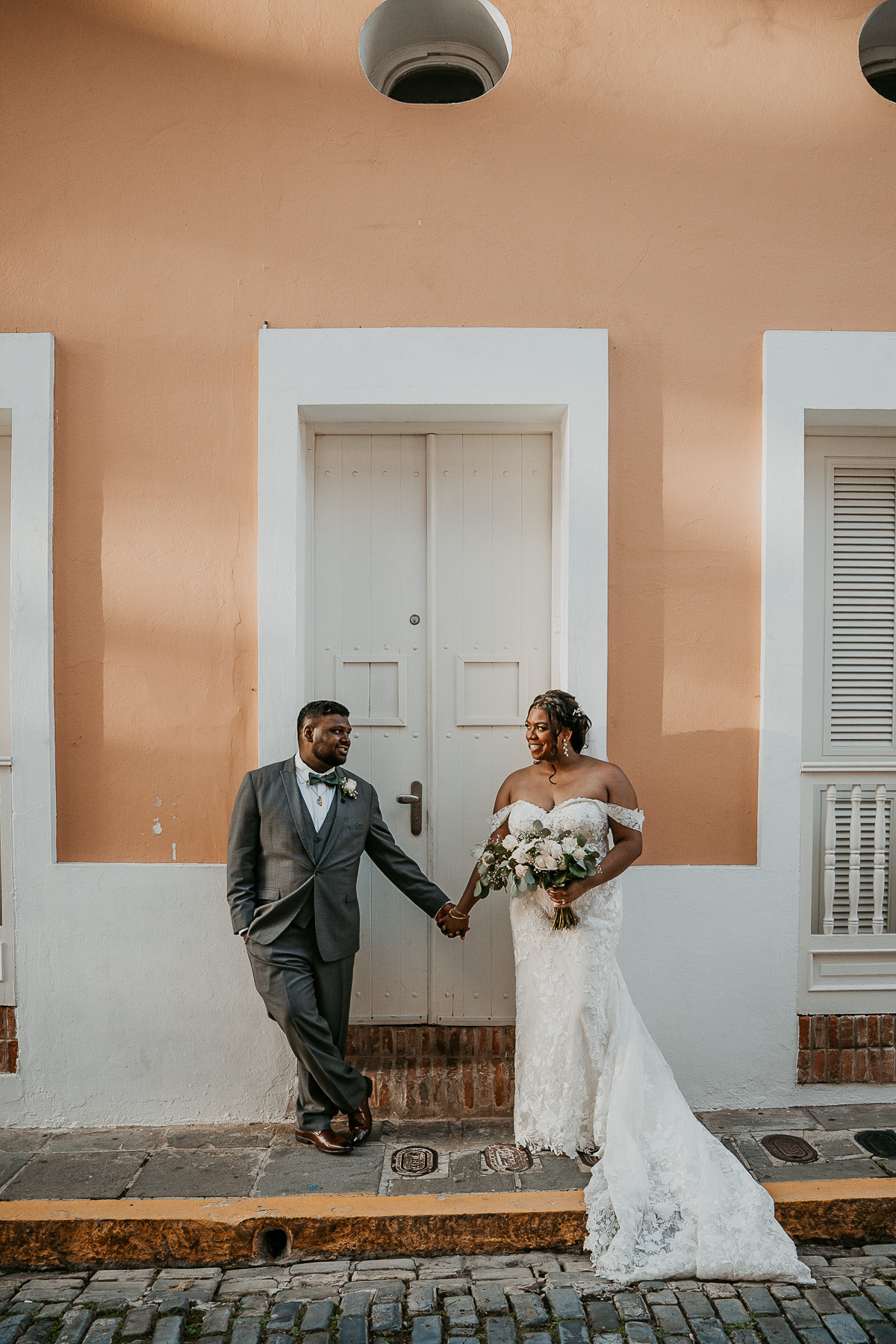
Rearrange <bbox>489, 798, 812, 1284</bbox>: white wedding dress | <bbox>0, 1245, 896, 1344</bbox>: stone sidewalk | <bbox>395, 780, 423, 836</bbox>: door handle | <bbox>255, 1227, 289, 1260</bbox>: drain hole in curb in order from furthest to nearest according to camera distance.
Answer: <bbox>395, 780, 423, 836</bbox>: door handle < <bbox>255, 1227, 289, 1260</bbox>: drain hole in curb < <bbox>489, 798, 812, 1284</bbox>: white wedding dress < <bbox>0, 1245, 896, 1344</bbox>: stone sidewalk

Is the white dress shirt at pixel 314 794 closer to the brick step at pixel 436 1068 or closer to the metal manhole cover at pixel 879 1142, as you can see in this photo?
the brick step at pixel 436 1068

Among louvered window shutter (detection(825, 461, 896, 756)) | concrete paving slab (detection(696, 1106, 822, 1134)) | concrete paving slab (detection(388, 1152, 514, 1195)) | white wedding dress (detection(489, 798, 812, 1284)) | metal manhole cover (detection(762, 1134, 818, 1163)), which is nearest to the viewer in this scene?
white wedding dress (detection(489, 798, 812, 1284))

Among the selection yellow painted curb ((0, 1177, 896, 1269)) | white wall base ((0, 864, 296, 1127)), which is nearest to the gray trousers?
white wall base ((0, 864, 296, 1127))

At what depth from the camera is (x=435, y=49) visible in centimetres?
458

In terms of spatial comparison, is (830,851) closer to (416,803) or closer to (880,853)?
(880,853)

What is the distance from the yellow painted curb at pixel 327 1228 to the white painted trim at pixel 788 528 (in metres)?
1.12

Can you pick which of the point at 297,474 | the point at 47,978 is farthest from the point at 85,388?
the point at 47,978

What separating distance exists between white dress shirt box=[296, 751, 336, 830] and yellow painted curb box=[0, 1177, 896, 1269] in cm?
151

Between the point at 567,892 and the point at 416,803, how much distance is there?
1.03m

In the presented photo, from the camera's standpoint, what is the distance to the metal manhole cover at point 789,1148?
3941 mm

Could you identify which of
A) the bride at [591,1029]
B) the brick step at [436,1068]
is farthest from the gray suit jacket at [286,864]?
the brick step at [436,1068]

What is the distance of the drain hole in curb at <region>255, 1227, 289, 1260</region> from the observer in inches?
137

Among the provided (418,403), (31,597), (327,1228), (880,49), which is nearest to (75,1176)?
(327,1228)

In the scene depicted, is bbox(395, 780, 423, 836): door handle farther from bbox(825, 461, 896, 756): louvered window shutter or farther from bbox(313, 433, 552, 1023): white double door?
bbox(825, 461, 896, 756): louvered window shutter
